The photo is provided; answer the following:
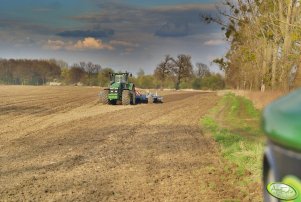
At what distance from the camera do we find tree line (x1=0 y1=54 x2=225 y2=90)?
4326 inches

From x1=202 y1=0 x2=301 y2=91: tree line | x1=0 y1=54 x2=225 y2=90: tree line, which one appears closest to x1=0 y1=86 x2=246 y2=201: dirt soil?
x1=202 y1=0 x2=301 y2=91: tree line

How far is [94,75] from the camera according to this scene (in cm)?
11894

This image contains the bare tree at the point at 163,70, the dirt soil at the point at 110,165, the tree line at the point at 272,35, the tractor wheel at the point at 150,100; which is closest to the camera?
the dirt soil at the point at 110,165

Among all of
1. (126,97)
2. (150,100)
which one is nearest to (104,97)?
(126,97)

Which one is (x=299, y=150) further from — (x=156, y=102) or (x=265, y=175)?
(x=156, y=102)

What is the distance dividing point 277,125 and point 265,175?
0.23m

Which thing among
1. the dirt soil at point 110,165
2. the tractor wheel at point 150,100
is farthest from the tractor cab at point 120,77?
the dirt soil at point 110,165

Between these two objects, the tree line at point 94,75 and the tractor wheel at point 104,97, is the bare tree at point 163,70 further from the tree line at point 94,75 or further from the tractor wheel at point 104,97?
the tractor wheel at point 104,97

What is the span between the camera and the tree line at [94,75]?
4326 inches

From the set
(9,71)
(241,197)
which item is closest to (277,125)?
(241,197)

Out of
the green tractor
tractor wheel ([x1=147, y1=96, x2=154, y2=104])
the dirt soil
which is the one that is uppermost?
the green tractor

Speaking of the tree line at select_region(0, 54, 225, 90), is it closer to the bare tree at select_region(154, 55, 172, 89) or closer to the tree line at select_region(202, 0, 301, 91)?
the bare tree at select_region(154, 55, 172, 89)

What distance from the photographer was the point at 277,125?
940 mm

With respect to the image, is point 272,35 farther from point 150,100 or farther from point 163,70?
point 163,70
